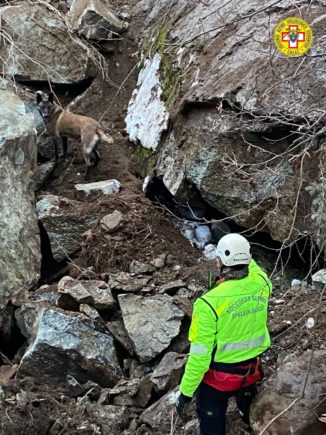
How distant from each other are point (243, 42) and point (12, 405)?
168 inches

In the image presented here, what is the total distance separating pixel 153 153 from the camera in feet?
26.5

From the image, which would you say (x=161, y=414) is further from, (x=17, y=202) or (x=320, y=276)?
(x=17, y=202)

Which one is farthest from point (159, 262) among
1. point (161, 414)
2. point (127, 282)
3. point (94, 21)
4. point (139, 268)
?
point (94, 21)

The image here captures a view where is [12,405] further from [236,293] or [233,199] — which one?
[233,199]

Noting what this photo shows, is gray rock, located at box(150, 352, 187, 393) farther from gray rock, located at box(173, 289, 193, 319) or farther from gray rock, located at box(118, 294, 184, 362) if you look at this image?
gray rock, located at box(173, 289, 193, 319)

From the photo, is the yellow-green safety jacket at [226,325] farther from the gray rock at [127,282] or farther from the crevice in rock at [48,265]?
the crevice in rock at [48,265]

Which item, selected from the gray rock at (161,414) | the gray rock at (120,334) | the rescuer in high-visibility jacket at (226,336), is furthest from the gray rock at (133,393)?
the rescuer in high-visibility jacket at (226,336)

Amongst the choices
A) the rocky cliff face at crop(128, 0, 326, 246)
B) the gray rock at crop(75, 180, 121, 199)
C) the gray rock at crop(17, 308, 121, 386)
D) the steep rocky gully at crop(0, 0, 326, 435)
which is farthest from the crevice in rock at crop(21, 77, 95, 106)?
the gray rock at crop(17, 308, 121, 386)

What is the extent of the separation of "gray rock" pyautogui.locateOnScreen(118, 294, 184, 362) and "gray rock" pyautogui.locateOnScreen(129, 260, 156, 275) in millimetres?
463

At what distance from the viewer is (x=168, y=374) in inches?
213

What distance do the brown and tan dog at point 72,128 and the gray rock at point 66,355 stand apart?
2.96 meters

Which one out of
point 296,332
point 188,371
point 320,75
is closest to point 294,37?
point 320,75

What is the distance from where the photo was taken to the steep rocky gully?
5.38 m

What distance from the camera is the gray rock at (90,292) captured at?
20.7 ft
